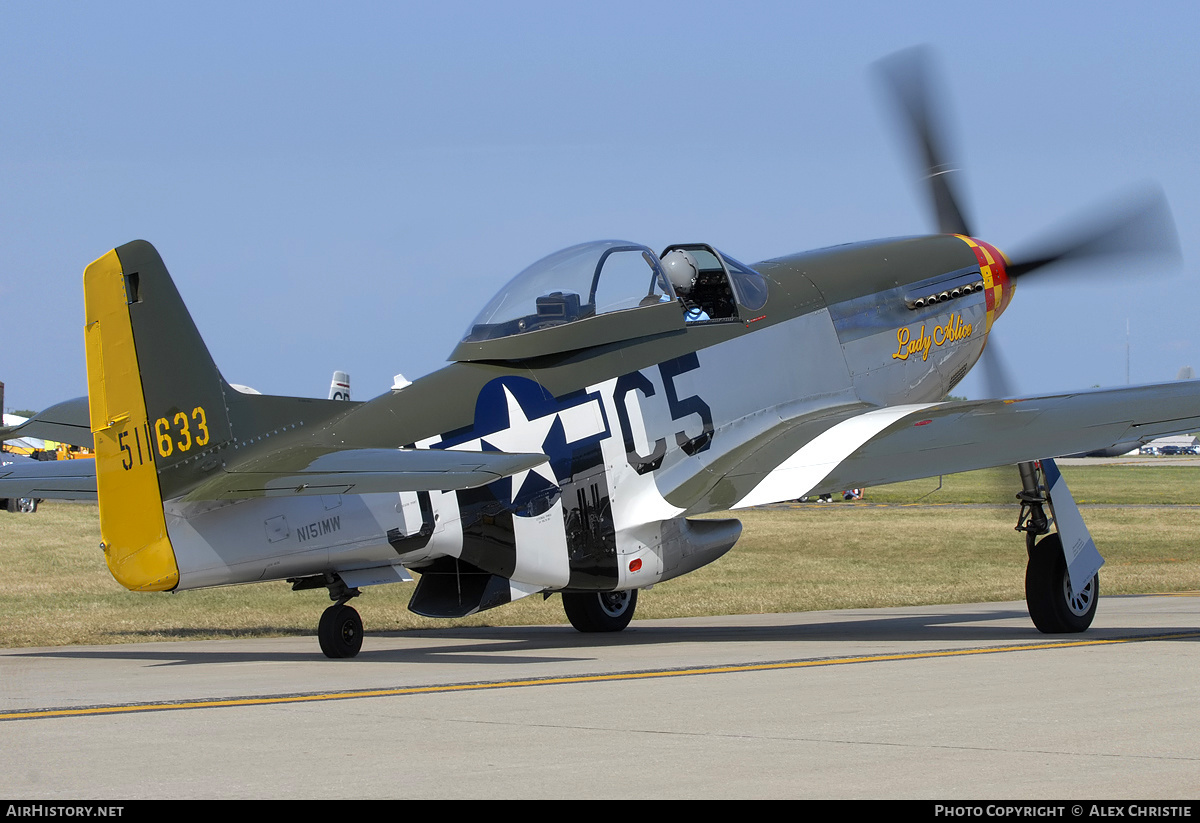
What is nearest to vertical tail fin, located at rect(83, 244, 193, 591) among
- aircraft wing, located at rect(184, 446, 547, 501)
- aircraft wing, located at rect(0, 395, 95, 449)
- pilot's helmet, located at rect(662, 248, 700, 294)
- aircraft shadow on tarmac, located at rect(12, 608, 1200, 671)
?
aircraft wing, located at rect(184, 446, 547, 501)

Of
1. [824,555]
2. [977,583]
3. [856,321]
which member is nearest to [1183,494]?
[824,555]

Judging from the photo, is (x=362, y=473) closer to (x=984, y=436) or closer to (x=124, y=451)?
(x=124, y=451)

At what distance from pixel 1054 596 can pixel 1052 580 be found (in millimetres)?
136

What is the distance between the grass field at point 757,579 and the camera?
15602mm

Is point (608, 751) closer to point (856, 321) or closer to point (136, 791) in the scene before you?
point (136, 791)

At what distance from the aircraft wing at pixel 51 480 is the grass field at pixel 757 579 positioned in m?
2.46

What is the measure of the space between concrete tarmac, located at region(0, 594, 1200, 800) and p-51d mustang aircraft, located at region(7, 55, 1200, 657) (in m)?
0.77

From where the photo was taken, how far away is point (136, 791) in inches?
204

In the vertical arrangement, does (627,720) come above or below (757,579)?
above

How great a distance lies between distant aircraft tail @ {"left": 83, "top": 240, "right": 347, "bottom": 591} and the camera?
946 centimetres

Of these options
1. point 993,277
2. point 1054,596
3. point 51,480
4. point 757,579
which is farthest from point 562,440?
point 757,579

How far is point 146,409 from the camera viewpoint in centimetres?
955

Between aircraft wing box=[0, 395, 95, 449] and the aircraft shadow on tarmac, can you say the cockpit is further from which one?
aircraft wing box=[0, 395, 95, 449]

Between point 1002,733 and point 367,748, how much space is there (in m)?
2.90
